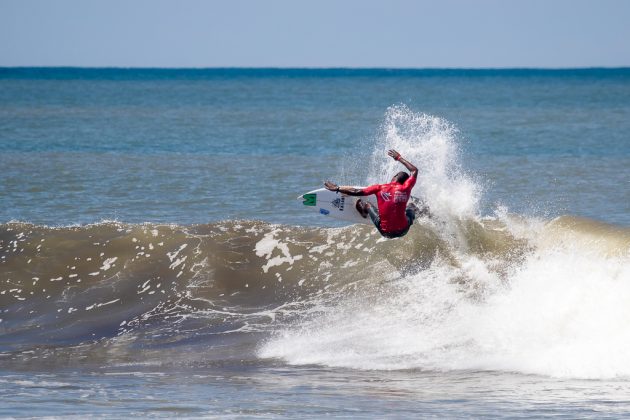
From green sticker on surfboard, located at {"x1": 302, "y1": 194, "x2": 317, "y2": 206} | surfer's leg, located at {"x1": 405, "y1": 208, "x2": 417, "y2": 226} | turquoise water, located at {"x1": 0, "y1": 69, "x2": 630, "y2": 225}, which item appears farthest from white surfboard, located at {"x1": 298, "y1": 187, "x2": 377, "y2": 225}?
turquoise water, located at {"x1": 0, "y1": 69, "x2": 630, "y2": 225}

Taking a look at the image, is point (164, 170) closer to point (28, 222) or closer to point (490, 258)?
point (28, 222)

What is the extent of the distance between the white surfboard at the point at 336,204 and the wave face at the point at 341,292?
0.76m

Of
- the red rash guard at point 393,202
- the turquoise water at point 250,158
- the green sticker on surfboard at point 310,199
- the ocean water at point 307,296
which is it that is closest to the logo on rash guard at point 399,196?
the red rash guard at point 393,202

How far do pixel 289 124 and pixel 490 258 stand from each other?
117 ft

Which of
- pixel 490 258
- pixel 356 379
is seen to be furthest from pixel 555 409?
pixel 490 258

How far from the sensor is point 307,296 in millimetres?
16328

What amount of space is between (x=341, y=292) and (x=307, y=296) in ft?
1.82

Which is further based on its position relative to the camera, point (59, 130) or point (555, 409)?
point (59, 130)

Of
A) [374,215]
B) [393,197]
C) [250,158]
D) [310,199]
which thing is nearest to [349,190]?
[374,215]

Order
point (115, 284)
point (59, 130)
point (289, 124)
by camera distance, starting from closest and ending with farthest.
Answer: point (115, 284)
point (59, 130)
point (289, 124)

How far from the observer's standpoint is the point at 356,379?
11.9 meters

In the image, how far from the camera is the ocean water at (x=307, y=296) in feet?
36.9

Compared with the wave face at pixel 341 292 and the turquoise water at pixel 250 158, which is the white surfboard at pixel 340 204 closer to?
the wave face at pixel 341 292

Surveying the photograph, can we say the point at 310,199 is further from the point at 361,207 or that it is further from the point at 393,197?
the point at 393,197
